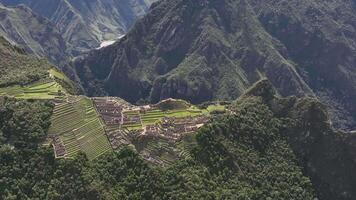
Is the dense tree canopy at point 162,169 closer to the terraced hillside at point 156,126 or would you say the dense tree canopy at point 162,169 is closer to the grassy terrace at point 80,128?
the grassy terrace at point 80,128

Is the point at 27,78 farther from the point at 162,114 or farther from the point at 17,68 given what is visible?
the point at 162,114

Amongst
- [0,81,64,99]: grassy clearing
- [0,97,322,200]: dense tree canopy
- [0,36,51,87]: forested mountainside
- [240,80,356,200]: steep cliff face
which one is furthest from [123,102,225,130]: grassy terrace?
[0,36,51,87]: forested mountainside

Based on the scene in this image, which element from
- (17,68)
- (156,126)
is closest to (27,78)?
(17,68)

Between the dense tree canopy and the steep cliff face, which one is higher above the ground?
the dense tree canopy

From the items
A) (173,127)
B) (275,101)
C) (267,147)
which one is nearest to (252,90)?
(275,101)

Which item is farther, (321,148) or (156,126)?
(321,148)

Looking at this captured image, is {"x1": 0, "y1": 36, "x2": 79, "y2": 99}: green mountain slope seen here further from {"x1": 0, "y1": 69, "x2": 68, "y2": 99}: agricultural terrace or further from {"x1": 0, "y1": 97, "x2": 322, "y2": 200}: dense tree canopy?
{"x1": 0, "y1": 97, "x2": 322, "y2": 200}: dense tree canopy
